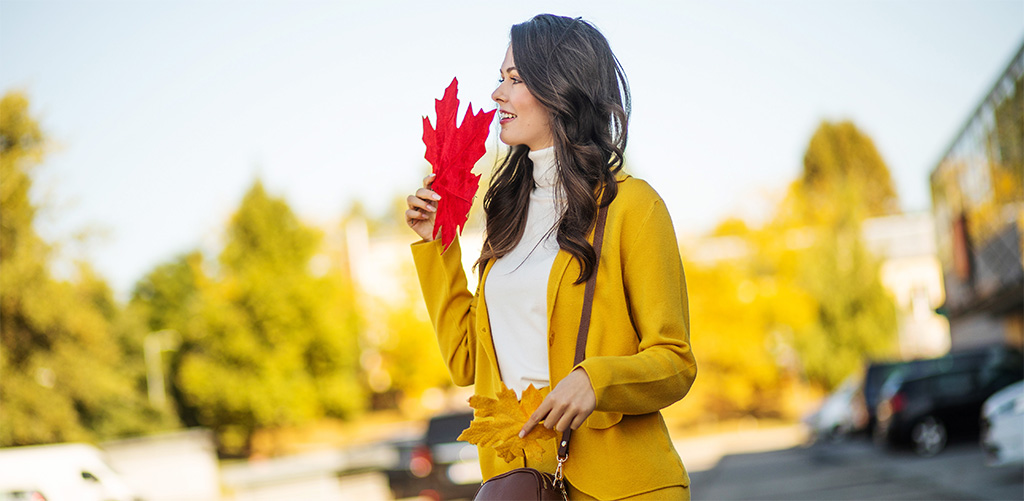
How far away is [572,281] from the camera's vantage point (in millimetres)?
2221

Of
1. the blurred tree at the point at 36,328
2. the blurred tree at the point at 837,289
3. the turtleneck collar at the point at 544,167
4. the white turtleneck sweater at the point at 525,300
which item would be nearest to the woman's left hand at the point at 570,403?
the white turtleneck sweater at the point at 525,300

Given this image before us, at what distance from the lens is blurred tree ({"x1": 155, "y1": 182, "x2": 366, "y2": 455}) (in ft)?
142

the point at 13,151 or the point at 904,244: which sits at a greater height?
the point at 904,244

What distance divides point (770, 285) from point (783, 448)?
12883mm

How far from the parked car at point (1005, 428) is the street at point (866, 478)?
36 centimetres

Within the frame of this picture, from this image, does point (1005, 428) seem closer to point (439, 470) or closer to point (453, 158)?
point (439, 470)

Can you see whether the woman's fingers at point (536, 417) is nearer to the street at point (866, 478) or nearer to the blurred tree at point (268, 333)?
the street at point (866, 478)

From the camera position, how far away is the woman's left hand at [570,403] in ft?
6.49

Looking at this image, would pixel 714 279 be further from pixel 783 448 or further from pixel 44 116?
pixel 44 116

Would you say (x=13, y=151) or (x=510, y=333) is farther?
(x=13, y=151)

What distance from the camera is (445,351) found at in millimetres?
2672

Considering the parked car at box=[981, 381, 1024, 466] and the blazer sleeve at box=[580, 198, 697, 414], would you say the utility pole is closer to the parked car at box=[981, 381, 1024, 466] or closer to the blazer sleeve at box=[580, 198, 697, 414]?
the parked car at box=[981, 381, 1024, 466]

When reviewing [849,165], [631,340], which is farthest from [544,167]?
[849,165]

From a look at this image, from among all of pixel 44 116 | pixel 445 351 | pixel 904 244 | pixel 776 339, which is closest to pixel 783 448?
pixel 776 339
